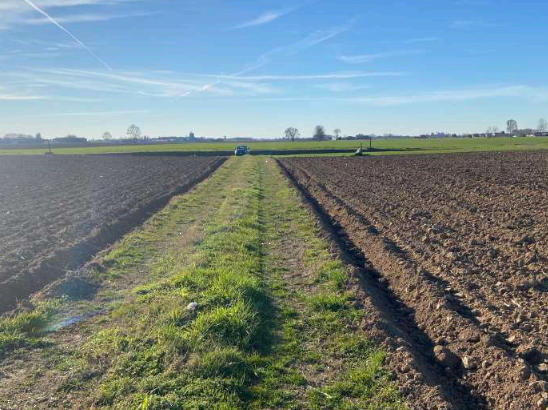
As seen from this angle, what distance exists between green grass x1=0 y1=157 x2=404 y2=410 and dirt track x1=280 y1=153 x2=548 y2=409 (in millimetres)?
643

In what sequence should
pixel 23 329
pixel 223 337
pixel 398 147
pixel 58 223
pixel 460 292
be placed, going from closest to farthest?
pixel 223 337 < pixel 23 329 < pixel 460 292 < pixel 58 223 < pixel 398 147

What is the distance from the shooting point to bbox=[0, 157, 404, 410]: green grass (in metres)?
5.70

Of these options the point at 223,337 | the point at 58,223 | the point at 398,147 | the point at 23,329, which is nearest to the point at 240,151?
the point at 398,147

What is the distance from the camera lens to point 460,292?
29.2 feet

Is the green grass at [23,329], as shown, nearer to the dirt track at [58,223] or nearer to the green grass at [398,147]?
the dirt track at [58,223]

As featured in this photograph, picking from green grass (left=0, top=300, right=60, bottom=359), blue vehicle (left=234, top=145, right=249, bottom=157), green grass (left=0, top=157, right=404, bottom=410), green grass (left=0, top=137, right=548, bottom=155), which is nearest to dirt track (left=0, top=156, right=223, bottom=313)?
green grass (left=0, top=300, right=60, bottom=359)

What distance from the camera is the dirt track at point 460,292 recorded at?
19.1 ft

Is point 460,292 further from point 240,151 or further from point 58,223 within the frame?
point 240,151

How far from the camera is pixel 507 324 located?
23.7ft

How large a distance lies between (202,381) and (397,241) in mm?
8336

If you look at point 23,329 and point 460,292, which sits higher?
point 460,292

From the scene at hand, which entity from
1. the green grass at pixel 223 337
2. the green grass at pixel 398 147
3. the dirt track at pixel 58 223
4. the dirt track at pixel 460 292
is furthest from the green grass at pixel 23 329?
the green grass at pixel 398 147

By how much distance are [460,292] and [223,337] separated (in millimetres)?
4393

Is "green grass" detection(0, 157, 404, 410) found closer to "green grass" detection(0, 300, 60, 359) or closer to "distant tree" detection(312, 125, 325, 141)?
"green grass" detection(0, 300, 60, 359)
